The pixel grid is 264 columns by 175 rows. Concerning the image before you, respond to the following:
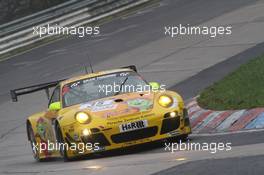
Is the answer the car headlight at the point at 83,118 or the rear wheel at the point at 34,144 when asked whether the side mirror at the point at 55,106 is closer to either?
the car headlight at the point at 83,118

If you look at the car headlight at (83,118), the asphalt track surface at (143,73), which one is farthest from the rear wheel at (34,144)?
the car headlight at (83,118)

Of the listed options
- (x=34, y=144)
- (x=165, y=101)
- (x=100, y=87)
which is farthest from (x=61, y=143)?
(x=34, y=144)

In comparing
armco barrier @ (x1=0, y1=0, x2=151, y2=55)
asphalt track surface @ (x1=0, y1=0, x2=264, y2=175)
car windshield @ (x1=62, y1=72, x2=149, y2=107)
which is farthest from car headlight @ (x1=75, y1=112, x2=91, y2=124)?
armco barrier @ (x1=0, y1=0, x2=151, y2=55)

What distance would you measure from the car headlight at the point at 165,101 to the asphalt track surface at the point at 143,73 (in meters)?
0.57

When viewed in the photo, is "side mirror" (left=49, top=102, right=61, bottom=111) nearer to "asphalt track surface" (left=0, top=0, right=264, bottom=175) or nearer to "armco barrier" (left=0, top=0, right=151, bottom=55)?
"asphalt track surface" (left=0, top=0, right=264, bottom=175)

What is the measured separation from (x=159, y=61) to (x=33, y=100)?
12.4 feet

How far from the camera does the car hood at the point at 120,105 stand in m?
11.2

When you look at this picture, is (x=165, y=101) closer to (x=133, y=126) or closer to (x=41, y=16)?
(x=133, y=126)

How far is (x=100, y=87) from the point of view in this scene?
12336 mm

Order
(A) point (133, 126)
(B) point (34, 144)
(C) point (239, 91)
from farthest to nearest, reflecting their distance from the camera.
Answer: (C) point (239, 91)
(B) point (34, 144)
(A) point (133, 126)

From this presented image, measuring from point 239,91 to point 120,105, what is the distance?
3.61m

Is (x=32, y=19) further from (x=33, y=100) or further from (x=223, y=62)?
(x=223, y=62)

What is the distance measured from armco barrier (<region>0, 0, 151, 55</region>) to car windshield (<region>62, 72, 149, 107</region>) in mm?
17456

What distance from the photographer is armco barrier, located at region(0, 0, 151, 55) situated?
98.4ft
